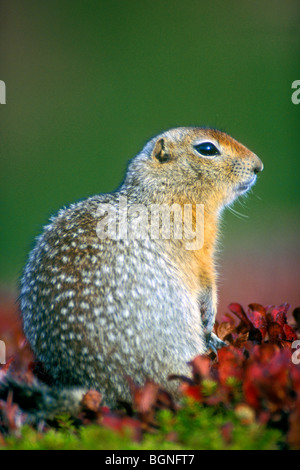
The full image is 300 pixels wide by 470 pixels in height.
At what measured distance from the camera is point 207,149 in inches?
152

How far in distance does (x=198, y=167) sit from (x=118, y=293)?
4.62 ft

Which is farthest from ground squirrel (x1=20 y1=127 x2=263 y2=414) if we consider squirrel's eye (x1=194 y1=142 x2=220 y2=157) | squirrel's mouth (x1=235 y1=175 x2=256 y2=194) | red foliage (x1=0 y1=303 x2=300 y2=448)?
squirrel's mouth (x1=235 y1=175 x2=256 y2=194)

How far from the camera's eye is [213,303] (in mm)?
3660

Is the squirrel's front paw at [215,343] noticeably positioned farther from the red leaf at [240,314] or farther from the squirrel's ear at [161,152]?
the squirrel's ear at [161,152]

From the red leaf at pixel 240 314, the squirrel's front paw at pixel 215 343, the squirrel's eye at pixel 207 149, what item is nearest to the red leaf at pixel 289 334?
the red leaf at pixel 240 314

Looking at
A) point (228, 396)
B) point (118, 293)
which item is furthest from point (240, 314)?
point (228, 396)

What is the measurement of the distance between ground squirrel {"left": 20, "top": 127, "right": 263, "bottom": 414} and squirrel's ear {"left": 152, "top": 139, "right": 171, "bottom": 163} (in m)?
0.26

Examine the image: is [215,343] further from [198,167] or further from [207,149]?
[207,149]

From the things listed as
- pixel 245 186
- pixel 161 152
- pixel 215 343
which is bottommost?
pixel 215 343

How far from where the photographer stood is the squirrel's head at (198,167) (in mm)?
3738

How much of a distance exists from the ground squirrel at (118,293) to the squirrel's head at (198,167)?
1.8 inches

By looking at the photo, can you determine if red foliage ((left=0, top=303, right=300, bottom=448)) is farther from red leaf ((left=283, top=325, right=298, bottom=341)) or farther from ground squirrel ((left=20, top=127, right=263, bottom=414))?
red leaf ((left=283, top=325, right=298, bottom=341))
